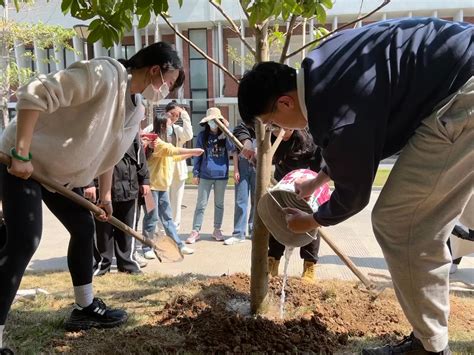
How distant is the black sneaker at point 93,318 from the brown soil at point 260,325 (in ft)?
0.26

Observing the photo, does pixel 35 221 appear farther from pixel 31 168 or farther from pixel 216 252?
pixel 216 252

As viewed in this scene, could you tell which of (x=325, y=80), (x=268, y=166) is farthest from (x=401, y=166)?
(x=268, y=166)

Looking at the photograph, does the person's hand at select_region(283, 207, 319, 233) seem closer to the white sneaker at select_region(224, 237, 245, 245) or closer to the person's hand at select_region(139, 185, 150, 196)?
the person's hand at select_region(139, 185, 150, 196)

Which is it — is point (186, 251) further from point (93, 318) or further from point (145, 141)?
point (93, 318)

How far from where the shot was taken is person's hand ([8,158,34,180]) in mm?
2266

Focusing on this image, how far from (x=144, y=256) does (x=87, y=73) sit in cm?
336

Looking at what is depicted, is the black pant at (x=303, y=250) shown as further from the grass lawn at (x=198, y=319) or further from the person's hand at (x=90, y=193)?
the person's hand at (x=90, y=193)

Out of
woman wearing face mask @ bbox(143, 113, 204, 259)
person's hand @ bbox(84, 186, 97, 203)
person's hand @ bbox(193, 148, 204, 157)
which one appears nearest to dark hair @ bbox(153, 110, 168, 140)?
woman wearing face mask @ bbox(143, 113, 204, 259)

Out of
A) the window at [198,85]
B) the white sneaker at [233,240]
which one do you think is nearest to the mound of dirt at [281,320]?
the white sneaker at [233,240]

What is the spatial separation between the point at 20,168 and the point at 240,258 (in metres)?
3.44

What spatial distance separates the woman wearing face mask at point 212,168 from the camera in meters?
6.22

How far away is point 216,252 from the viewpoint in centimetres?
566

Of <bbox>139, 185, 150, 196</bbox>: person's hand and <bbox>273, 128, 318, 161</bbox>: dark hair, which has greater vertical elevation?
<bbox>273, 128, 318, 161</bbox>: dark hair

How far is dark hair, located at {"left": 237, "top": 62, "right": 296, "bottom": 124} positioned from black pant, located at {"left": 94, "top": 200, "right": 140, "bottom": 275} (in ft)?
9.55
